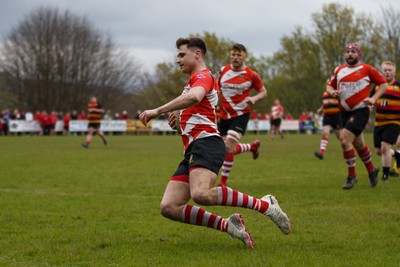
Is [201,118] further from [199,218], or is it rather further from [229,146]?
[229,146]

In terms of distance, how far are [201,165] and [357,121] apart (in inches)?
189

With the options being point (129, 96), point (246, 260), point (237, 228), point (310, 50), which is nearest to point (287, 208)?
point (237, 228)

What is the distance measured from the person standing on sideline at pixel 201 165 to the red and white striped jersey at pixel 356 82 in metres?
4.38

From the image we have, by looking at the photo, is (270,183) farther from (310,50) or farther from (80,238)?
(310,50)

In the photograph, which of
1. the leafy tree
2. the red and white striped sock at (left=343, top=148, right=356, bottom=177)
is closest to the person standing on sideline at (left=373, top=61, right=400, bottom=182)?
→ the red and white striped sock at (left=343, top=148, right=356, bottom=177)

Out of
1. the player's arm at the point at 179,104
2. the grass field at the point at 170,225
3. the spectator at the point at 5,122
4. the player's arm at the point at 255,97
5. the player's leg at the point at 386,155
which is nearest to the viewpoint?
the player's arm at the point at 179,104

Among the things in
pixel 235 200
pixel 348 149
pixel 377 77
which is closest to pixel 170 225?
pixel 235 200

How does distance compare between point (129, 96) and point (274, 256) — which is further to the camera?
point (129, 96)

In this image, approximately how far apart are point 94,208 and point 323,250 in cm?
352

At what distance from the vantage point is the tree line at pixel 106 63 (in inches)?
2212

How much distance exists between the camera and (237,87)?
9836 millimetres

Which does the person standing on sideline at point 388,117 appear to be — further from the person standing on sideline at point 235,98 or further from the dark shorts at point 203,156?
the dark shorts at point 203,156

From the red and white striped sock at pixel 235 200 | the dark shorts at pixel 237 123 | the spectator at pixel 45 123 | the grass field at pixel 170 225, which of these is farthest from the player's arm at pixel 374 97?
the spectator at pixel 45 123

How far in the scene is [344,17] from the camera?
57531 mm
